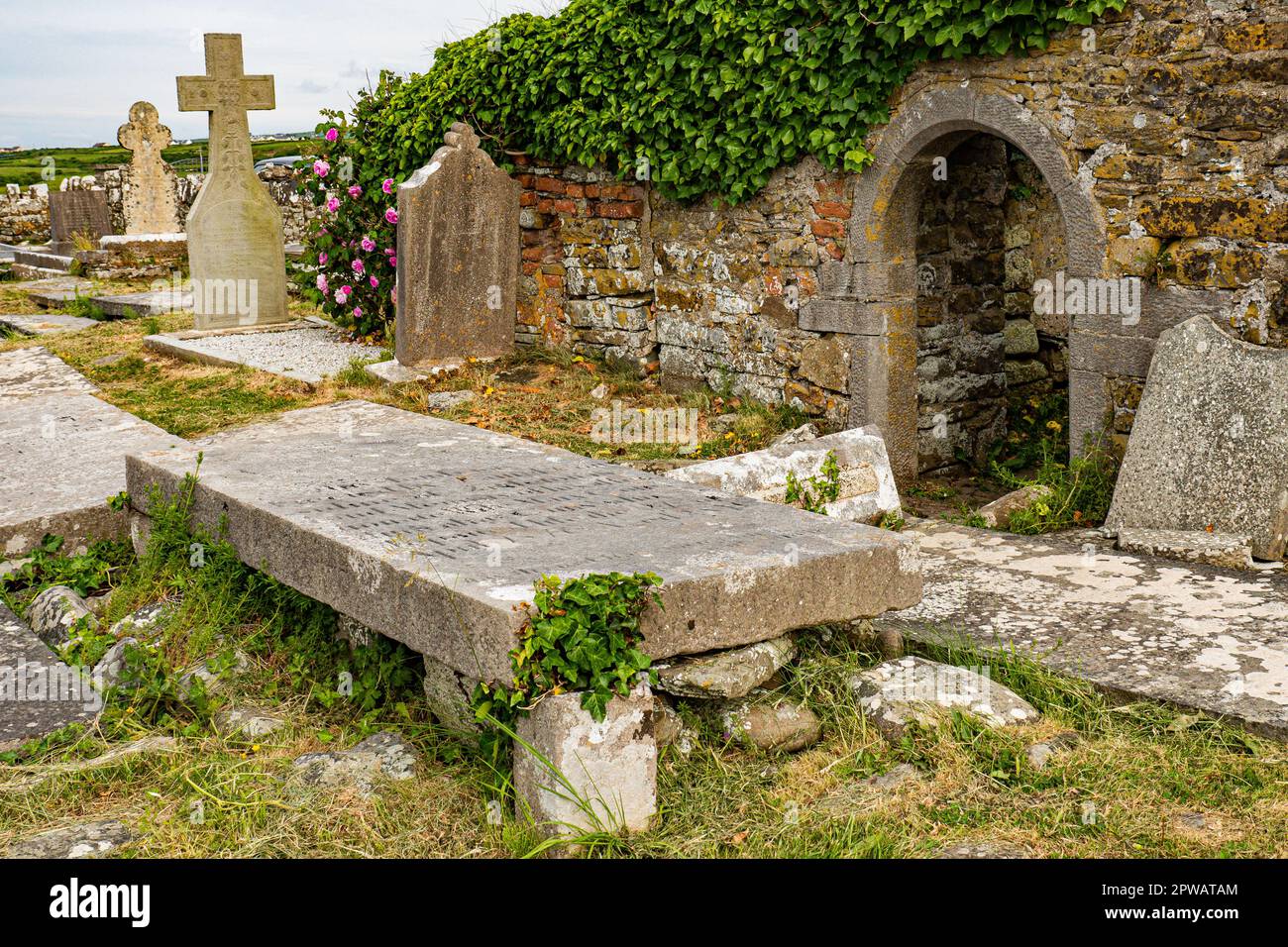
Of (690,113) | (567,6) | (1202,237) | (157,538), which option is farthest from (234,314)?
(1202,237)

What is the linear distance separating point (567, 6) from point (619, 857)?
22.7 feet

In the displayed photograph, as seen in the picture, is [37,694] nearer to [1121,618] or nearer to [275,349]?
[1121,618]

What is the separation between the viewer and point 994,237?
25.5 ft

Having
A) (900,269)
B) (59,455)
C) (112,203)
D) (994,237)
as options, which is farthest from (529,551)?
(112,203)

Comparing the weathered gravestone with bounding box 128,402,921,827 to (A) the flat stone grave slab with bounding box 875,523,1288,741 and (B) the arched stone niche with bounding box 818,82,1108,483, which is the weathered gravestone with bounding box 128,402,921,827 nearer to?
(A) the flat stone grave slab with bounding box 875,523,1288,741

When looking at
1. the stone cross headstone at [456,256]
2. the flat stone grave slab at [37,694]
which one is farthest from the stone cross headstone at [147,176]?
the flat stone grave slab at [37,694]

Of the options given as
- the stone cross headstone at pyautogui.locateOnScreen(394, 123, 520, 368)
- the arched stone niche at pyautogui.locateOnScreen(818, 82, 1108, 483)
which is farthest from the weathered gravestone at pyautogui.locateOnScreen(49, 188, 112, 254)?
the arched stone niche at pyautogui.locateOnScreen(818, 82, 1108, 483)

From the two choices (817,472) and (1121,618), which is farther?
(817,472)

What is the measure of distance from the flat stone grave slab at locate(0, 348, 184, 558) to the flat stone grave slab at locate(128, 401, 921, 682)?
0.38 m

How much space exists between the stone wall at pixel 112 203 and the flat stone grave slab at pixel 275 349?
11.8 ft

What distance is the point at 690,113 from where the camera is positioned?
777 cm

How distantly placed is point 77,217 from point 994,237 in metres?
13.2

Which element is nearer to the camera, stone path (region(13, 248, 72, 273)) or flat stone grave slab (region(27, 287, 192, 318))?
flat stone grave slab (region(27, 287, 192, 318))

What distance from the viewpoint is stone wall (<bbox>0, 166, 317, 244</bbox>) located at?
16172 millimetres
